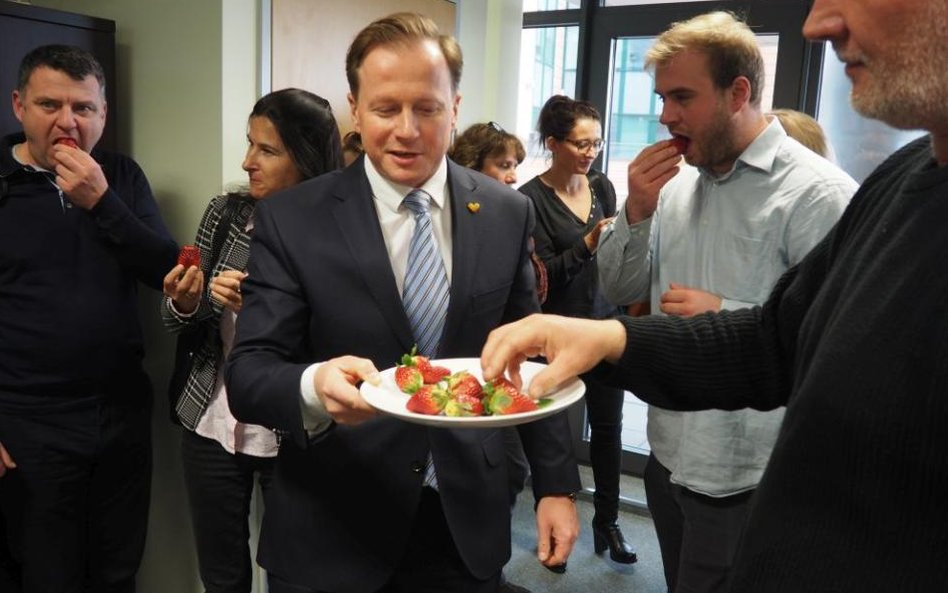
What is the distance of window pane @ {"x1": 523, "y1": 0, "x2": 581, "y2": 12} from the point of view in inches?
151

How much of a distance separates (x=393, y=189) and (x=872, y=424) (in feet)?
3.00

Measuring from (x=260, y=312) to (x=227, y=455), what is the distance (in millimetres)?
991

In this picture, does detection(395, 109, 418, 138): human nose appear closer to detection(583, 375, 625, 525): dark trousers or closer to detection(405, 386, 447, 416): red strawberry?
detection(405, 386, 447, 416): red strawberry

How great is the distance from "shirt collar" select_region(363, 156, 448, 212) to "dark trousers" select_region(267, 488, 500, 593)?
0.55m

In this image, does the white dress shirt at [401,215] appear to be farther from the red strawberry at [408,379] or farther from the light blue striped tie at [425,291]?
the red strawberry at [408,379]

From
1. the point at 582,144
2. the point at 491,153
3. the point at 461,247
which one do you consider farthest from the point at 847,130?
the point at 461,247

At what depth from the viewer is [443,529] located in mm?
1424

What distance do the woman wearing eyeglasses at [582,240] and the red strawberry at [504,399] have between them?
1.82 metres

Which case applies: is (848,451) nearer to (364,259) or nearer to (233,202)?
(364,259)

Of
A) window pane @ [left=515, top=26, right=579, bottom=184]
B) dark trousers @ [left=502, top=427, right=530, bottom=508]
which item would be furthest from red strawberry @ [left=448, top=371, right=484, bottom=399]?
window pane @ [left=515, top=26, right=579, bottom=184]

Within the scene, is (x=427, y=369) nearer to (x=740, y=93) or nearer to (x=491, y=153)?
(x=740, y=93)

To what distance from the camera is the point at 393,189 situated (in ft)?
4.69

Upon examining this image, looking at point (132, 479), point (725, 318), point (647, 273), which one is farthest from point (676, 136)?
point (132, 479)

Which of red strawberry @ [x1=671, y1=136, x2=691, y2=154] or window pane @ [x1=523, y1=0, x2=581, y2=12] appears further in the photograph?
window pane @ [x1=523, y1=0, x2=581, y2=12]
